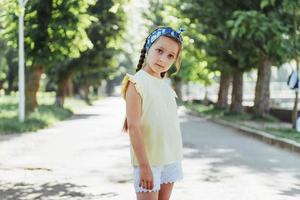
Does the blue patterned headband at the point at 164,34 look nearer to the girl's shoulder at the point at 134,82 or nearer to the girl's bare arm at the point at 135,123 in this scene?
the girl's shoulder at the point at 134,82

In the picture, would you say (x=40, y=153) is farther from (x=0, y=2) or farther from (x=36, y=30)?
(x=36, y=30)

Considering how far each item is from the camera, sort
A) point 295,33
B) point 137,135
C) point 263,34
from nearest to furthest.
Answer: point 137,135
point 263,34
point 295,33

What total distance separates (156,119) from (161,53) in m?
0.40

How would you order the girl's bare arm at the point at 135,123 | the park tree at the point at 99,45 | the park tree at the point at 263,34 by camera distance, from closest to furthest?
1. the girl's bare arm at the point at 135,123
2. the park tree at the point at 263,34
3. the park tree at the point at 99,45

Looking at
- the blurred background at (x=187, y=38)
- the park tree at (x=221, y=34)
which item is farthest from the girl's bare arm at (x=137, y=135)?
the park tree at (x=221, y=34)

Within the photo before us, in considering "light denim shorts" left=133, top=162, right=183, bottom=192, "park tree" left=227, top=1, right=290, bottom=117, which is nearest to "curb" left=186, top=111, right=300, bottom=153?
"park tree" left=227, top=1, right=290, bottom=117

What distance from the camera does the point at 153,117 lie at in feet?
11.9

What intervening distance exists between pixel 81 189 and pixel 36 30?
12.7 m

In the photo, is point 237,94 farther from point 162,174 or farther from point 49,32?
point 162,174

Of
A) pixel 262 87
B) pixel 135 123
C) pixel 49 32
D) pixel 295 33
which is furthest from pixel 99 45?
pixel 135 123

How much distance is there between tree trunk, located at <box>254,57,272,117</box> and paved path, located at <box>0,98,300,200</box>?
7.19m

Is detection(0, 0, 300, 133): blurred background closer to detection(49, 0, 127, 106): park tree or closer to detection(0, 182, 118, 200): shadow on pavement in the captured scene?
detection(49, 0, 127, 106): park tree

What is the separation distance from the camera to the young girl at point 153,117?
3527 millimetres

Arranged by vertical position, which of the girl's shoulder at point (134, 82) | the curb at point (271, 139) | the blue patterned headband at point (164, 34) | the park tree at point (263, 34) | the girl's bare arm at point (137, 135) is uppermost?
the park tree at point (263, 34)
